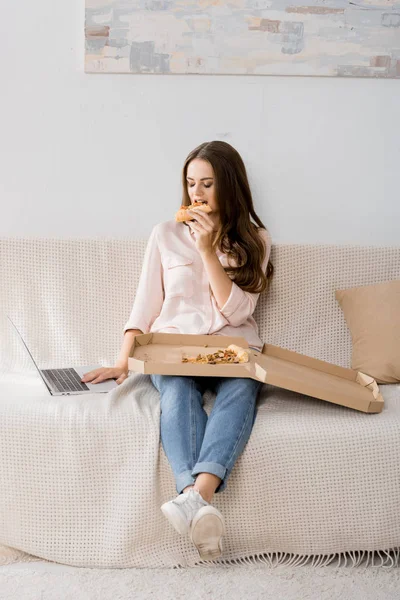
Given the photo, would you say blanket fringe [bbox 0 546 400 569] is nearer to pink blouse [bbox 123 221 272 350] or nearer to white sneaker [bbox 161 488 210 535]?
white sneaker [bbox 161 488 210 535]

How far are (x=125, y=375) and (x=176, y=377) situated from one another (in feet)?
0.83

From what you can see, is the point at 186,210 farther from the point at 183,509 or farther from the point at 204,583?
the point at 204,583

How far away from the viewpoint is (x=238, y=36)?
8.51ft

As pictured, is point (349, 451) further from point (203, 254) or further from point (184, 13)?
point (184, 13)

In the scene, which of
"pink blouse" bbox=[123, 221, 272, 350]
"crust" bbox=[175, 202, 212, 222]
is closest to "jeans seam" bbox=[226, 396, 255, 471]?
"pink blouse" bbox=[123, 221, 272, 350]

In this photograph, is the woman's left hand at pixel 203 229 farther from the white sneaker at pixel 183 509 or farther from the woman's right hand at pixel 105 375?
the white sneaker at pixel 183 509

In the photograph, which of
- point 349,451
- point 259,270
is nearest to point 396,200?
point 259,270

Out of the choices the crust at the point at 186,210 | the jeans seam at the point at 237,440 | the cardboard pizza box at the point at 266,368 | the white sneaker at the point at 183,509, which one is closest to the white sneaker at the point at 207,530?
the white sneaker at the point at 183,509

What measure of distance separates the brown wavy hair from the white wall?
34cm

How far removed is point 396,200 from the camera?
2.72 metres

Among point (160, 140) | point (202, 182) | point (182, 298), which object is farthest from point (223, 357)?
point (160, 140)

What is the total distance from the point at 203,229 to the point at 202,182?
0.64 feet

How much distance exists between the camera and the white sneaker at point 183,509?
5.36 feet

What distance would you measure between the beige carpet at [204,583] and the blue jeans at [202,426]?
22 cm
